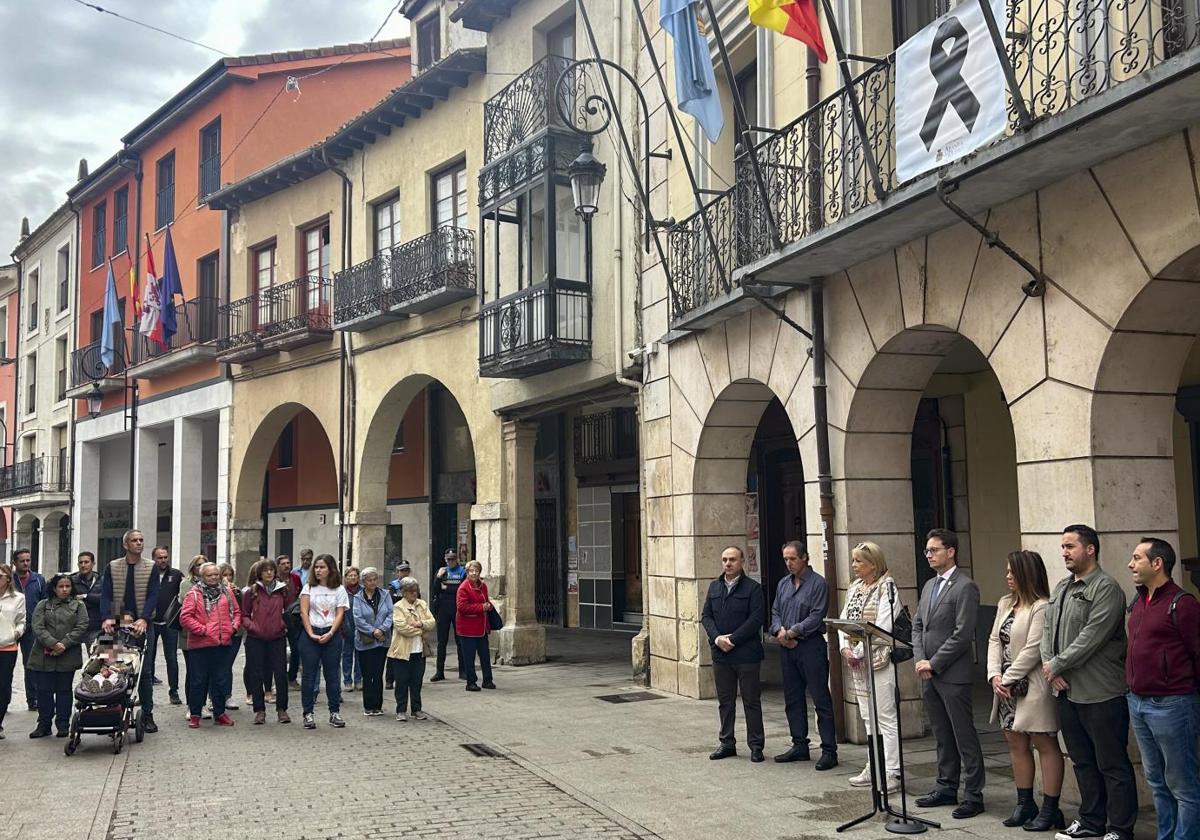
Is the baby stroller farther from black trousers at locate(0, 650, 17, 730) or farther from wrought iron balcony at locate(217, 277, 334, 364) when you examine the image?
wrought iron balcony at locate(217, 277, 334, 364)

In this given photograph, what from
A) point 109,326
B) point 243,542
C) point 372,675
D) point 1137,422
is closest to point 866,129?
point 1137,422

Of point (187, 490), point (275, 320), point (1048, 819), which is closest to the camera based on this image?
point (1048, 819)

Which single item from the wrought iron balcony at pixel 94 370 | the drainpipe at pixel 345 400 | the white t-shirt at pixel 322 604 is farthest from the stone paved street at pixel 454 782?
the wrought iron balcony at pixel 94 370

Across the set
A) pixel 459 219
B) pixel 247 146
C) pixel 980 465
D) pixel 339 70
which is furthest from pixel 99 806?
pixel 339 70

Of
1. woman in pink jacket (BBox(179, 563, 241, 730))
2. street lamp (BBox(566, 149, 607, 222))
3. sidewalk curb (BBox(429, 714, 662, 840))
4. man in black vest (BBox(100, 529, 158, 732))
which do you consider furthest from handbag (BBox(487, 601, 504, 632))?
street lamp (BBox(566, 149, 607, 222))

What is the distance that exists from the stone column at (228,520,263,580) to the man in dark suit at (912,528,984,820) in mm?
19128

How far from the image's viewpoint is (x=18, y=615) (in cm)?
1087

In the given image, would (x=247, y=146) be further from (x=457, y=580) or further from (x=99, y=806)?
(x=99, y=806)

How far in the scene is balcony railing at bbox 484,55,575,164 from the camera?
15.5m

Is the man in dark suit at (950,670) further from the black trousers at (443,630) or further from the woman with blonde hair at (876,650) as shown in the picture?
the black trousers at (443,630)

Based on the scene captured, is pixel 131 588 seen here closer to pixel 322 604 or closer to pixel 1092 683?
pixel 322 604

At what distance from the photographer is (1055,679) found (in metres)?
6.46

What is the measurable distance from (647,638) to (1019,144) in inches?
337

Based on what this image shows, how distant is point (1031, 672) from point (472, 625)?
8.31 m
